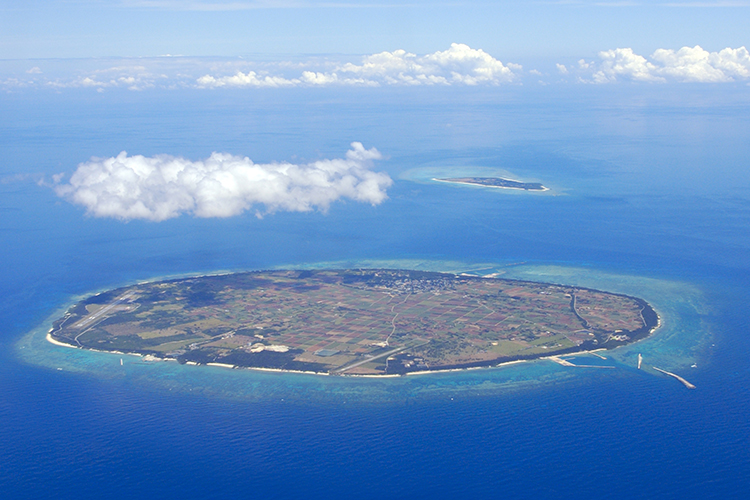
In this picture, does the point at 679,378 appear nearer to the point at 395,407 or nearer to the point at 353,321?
the point at 395,407

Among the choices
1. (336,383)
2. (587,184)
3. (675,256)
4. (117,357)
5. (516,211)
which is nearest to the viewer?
(336,383)

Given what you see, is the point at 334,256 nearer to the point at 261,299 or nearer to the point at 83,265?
the point at 261,299

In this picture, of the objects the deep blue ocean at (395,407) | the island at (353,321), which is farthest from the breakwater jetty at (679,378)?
the island at (353,321)

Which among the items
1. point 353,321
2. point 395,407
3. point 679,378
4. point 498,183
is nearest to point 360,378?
point 395,407

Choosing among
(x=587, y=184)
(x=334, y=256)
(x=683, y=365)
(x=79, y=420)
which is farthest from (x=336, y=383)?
(x=587, y=184)

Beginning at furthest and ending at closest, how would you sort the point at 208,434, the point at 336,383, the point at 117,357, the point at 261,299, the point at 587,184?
1. the point at 587,184
2. the point at 261,299
3. the point at 117,357
4. the point at 336,383
5. the point at 208,434

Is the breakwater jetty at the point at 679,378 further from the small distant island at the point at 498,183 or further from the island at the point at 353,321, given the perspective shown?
the small distant island at the point at 498,183

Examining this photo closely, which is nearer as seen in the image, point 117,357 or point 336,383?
point 336,383
